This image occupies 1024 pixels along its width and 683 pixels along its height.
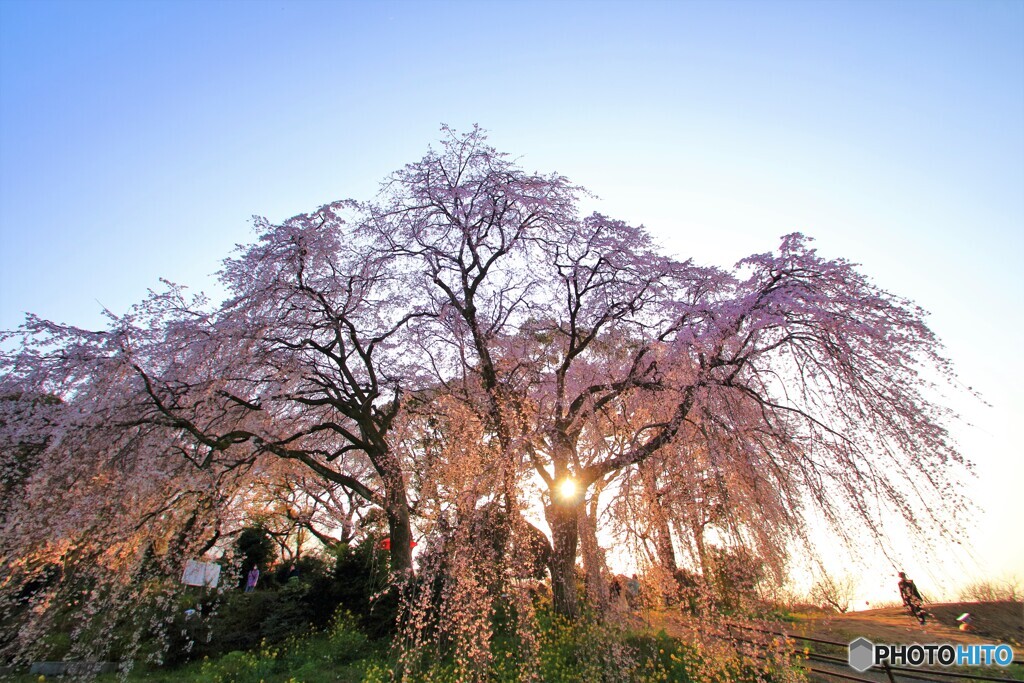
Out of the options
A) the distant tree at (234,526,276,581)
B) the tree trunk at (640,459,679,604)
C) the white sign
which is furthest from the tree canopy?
the distant tree at (234,526,276,581)

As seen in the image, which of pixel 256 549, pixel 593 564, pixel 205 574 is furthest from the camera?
pixel 256 549

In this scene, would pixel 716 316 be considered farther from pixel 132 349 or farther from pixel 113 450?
pixel 113 450

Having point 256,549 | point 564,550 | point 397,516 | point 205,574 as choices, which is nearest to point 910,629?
point 564,550

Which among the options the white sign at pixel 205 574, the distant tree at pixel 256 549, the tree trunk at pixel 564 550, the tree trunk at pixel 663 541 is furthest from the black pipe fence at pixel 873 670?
the distant tree at pixel 256 549

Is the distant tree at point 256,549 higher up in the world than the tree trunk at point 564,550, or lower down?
higher up

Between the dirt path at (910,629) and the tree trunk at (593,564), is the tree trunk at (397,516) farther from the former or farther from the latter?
the dirt path at (910,629)

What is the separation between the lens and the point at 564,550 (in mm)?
8898

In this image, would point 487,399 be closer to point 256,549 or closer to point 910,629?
point 910,629

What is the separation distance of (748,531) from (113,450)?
10180mm

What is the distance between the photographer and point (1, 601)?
7551 mm

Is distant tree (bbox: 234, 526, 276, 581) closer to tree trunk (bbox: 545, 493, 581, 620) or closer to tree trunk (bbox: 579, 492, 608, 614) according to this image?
tree trunk (bbox: 545, 493, 581, 620)

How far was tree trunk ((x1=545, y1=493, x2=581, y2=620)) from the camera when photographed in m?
8.54

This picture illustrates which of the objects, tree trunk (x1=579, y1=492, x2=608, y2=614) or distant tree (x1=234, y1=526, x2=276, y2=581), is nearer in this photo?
tree trunk (x1=579, y1=492, x2=608, y2=614)

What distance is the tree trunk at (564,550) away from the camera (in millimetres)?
8539
